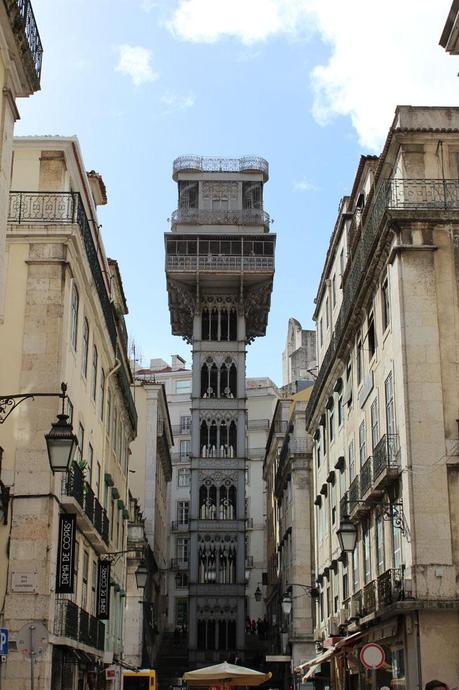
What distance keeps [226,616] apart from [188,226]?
24.3 m

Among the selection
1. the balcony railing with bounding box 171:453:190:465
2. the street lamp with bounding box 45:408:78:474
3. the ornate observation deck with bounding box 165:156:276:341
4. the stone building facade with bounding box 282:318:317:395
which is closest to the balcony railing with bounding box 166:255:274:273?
the ornate observation deck with bounding box 165:156:276:341

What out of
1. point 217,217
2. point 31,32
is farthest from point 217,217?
point 31,32

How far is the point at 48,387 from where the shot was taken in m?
22.4

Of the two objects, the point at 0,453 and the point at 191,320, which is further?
the point at 191,320

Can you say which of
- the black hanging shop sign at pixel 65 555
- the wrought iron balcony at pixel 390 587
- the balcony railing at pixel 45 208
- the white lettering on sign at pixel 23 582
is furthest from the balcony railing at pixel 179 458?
the white lettering on sign at pixel 23 582

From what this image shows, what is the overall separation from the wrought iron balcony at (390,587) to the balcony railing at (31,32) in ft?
43.2

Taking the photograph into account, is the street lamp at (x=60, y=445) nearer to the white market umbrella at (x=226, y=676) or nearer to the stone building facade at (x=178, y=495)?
the white market umbrella at (x=226, y=676)

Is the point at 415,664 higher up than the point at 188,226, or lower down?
lower down

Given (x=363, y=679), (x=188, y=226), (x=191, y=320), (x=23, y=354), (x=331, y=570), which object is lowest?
(x=363, y=679)

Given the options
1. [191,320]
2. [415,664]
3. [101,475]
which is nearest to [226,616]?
[191,320]

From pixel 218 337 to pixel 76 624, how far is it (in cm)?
4380

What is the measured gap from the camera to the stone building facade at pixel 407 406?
2238cm

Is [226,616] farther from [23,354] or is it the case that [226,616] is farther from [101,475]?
[23,354]

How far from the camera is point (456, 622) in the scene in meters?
22.1
